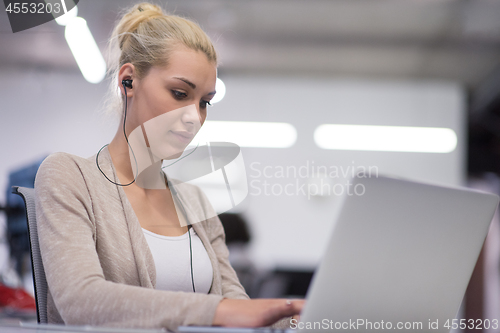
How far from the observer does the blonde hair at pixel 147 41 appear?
1104 mm

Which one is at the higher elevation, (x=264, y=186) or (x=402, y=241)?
(x=264, y=186)

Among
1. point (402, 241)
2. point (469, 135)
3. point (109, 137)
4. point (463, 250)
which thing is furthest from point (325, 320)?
point (469, 135)

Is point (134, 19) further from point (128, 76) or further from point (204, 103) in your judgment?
point (204, 103)

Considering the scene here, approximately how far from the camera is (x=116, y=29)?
124cm

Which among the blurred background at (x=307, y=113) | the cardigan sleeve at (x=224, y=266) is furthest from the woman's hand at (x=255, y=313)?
the blurred background at (x=307, y=113)

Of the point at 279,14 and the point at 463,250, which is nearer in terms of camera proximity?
the point at 463,250

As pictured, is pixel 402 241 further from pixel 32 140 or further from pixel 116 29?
pixel 32 140

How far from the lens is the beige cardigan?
67 centimetres

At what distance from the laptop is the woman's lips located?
0.60 m

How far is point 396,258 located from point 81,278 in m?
0.53

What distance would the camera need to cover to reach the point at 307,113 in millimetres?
4539

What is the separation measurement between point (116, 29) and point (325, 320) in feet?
3.40

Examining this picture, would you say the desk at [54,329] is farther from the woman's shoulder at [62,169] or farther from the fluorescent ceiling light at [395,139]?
the fluorescent ceiling light at [395,139]

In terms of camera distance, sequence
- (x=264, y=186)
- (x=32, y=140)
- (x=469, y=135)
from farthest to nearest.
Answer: (x=264, y=186) < (x=469, y=135) < (x=32, y=140)
